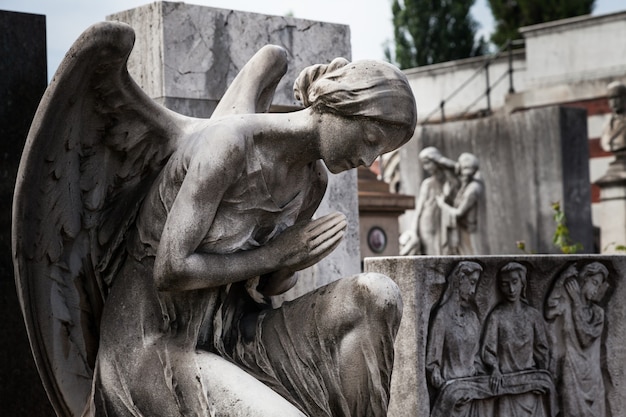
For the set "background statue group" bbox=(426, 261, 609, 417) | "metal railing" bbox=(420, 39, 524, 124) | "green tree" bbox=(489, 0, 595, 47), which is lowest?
"background statue group" bbox=(426, 261, 609, 417)

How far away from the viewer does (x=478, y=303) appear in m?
5.76

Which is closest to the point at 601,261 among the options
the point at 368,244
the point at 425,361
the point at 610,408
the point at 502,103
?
→ the point at 610,408

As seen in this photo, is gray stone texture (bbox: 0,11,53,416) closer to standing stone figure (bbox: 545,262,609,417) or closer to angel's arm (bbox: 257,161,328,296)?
angel's arm (bbox: 257,161,328,296)

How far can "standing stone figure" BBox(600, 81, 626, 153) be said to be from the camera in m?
16.7

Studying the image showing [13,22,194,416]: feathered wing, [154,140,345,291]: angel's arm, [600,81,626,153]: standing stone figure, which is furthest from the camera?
[600,81,626,153]: standing stone figure

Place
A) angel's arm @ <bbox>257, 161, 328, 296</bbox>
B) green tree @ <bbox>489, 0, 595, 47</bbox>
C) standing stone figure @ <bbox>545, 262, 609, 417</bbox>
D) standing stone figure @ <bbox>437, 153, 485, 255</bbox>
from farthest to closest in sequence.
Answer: green tree @ <bbox>489, 0, 595, 47</bbox>, standing stone figure @ <bbox>437, 153, 485, 255</bbox>, standing stone figure @ <bbox>545, 262, 609, 417</bbox>, angel's arm @ <bbox>257, 161, 328, 296</bbox>

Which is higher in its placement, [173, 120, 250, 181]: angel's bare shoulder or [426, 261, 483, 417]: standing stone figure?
[173, 120, 250, 181]: angel's bare shoulder

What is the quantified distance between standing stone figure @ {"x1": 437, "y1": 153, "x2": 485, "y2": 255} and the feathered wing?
11.8m

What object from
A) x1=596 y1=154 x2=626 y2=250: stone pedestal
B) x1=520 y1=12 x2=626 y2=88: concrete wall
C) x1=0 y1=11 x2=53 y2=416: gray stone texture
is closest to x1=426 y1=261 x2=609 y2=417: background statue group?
x1=0 y1=11 x2=53 y2=416: gray stone texture

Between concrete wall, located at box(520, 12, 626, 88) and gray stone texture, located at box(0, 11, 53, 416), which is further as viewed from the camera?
concrete wall, located at box(520, 12, 626, 88)

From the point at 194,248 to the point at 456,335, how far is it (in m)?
2.54

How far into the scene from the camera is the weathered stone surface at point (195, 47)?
16.1ft

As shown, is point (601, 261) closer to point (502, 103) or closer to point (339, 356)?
point (339, 356)

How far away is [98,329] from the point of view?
371 cm
